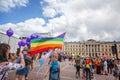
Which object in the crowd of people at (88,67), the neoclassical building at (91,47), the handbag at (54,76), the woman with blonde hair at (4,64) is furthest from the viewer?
the neoclassical building at (91,47)

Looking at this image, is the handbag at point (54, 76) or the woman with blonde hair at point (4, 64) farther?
the handbag at point (54, 76)

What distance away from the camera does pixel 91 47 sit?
115562 millimetres

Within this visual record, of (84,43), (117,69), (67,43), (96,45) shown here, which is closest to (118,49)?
(96,45)

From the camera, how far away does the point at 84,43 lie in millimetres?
116938

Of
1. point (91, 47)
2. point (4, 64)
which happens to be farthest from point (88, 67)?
point (91, 47)

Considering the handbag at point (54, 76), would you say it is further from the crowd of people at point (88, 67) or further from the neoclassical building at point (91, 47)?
the neoclassical building at point (91, 47)

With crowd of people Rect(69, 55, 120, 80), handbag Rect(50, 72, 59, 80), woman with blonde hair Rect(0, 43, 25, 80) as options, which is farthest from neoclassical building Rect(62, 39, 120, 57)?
woman with blonde hair Rect(0, 43, 25, 80)

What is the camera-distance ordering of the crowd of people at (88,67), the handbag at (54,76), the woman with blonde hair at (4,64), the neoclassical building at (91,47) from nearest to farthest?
the woman with blonde hair at (4,64)
the handbag at (54,76)
the crowd of people at (88,67)
the neoclassical building at (91,47)

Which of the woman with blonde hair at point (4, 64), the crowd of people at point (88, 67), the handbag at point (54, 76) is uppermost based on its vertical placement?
the woman with blonde hair at point (4, 64)

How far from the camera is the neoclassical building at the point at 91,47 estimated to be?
109875mm

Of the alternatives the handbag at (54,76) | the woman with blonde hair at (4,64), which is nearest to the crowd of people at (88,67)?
the handbag at (54,76)

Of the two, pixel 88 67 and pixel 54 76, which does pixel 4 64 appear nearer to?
pixel 54 76

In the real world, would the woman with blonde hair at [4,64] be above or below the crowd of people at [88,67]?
above

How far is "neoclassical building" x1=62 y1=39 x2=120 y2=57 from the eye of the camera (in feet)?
360
